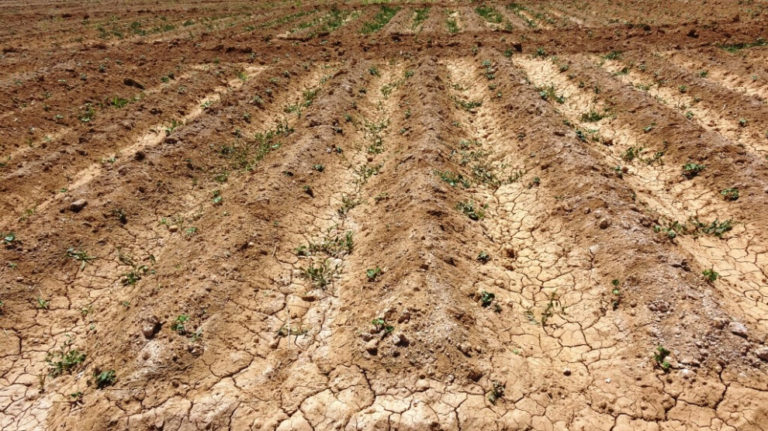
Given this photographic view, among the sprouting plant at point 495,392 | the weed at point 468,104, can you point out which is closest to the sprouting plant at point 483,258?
the sprouting plant at point 495,392

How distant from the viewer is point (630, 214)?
6305mm

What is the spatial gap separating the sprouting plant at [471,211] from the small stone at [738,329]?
3566 millimetres

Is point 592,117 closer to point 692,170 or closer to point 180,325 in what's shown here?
point 692,170

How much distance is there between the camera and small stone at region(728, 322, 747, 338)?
4.43 metres

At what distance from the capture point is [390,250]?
607cm

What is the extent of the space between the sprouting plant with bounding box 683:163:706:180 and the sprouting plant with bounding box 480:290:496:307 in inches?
214

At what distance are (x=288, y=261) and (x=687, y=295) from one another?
17.7 ft

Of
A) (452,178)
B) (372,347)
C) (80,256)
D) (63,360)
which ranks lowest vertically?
(63,360)

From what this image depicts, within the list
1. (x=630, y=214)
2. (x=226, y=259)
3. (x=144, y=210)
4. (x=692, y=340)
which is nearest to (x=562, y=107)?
(x=630, y=214)

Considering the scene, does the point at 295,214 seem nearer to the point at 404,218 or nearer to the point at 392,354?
the point at 404,218

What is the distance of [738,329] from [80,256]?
29.7 feet

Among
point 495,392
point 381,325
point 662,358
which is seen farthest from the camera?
point 381,325

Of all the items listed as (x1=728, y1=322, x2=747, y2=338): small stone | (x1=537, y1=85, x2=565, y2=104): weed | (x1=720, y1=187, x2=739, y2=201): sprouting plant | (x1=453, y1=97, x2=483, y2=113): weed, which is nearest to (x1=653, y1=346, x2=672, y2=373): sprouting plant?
(x1=728, y1=322, x2=747, y2=338): small stone

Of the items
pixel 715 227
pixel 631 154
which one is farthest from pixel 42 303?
pixel 631 154
